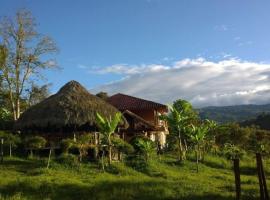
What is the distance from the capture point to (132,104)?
3962cm

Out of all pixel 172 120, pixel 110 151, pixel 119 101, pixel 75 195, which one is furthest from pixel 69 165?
pixel 119 101

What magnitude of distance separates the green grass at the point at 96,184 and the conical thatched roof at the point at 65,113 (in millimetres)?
3870

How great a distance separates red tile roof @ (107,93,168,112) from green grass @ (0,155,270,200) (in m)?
16.3

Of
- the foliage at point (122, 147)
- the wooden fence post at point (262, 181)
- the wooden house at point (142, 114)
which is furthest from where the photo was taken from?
the wooden house at point (142, 114)

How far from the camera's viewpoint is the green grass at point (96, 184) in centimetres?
1488

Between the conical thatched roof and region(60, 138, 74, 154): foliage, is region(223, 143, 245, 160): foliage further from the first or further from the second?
region(60, 138, 74, 154): foliage

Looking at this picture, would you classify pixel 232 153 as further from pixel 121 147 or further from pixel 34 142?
pixel 34 142

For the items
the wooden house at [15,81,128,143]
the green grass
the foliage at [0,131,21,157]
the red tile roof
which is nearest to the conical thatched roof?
the wooden house at [15,81,128,143]

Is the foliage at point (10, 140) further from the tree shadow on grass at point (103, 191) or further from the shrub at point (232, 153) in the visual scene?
the shrub at point (232, 153)

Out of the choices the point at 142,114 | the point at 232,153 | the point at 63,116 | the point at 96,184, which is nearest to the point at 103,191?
the point at 96,184

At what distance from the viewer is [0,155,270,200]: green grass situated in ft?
48.8

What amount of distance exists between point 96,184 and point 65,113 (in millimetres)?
10142

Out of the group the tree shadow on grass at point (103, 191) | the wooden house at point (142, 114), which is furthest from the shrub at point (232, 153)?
the tree shadow on grass at point (103, 191)

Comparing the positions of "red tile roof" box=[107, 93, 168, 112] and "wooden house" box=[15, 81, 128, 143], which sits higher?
"red tile roof" box=[107, 93, 168, 112]
